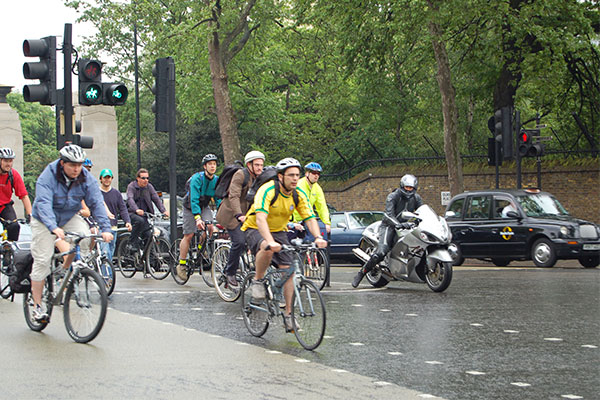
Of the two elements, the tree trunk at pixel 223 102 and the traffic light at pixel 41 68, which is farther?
the tree trunk at pixel 223 102

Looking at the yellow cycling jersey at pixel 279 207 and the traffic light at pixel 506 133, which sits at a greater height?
the traffic light at pixel 506 133

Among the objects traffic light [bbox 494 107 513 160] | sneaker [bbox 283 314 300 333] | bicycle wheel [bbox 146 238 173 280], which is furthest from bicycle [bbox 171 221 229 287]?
traffic light [bbox 494 107 513 160]

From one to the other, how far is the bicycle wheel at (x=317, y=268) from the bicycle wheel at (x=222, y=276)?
5.64 feet

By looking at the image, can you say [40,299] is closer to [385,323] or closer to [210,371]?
[210,371]

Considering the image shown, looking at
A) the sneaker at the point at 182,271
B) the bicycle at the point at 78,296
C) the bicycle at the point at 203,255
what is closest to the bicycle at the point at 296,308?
the bicycle at the point at 78,296

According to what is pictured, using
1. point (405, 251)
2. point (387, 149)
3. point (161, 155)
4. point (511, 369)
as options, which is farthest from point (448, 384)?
point (161, 155)

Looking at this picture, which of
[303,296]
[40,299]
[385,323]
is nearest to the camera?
[303,296]

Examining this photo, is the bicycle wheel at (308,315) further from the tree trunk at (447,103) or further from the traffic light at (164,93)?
the tree trunk at (447,103)

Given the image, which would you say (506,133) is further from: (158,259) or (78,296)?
(78,296)

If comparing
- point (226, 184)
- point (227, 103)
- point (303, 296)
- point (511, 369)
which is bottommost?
point (511, 369)

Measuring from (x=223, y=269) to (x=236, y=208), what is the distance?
1.00m

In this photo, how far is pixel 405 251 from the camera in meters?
13.6

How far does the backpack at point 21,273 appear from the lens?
9.45 m

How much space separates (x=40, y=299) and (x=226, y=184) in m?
3.37
